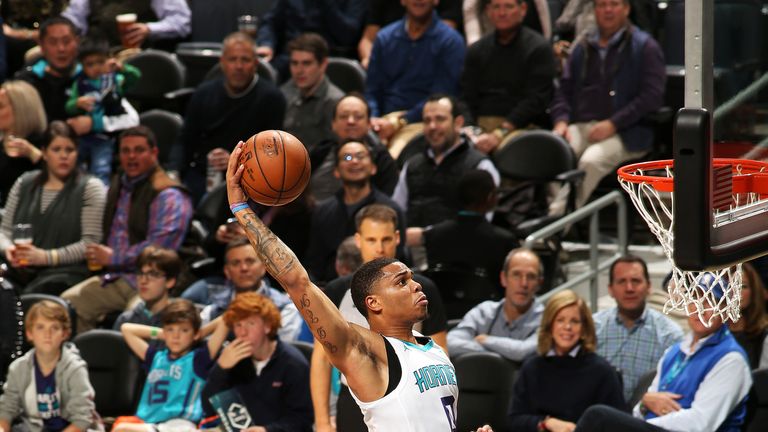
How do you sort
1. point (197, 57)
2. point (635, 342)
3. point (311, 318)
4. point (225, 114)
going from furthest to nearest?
point (197, 57)
point (225, 114)
point (635, 342)
point (311, 318)

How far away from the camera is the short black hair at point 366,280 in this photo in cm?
457

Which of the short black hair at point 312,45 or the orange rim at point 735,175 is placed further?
the short black hair at point 312,45

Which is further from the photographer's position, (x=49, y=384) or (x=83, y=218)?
(x=83, y=218)

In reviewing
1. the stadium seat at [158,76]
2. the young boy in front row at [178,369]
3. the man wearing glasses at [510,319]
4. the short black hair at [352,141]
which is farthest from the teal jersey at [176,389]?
the stadium seat at [158,76]

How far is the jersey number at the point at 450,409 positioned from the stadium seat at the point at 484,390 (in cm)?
214

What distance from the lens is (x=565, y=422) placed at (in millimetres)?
6301

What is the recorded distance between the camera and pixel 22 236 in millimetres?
8156

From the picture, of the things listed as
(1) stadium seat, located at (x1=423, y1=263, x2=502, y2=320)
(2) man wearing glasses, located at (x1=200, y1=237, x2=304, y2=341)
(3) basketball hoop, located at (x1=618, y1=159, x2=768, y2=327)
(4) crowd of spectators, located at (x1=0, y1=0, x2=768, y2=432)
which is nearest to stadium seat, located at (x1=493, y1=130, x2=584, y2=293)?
(4) crowd of spectators, located at (x1=0, y1=0, x2=768, y2=432)

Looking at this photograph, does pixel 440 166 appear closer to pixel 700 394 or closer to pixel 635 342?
pixel 635 342

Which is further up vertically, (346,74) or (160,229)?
(346,74)

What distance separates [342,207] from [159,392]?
5.25 ft

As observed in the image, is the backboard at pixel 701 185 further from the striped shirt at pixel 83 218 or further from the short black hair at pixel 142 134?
the striped shirt at pixel 83 218

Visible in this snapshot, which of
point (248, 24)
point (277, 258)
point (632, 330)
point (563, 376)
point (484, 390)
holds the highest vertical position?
point (248, 24)

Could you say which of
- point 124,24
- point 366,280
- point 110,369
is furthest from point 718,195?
point 124,24
